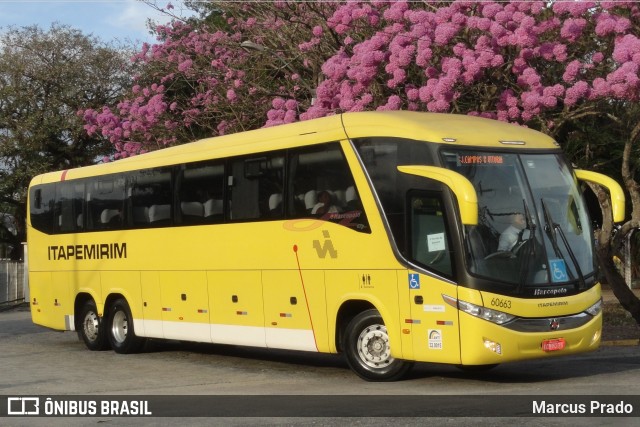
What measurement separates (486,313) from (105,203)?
954cm

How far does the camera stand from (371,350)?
14172 mm

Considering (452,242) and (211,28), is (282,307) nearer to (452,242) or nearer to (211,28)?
(452,242)

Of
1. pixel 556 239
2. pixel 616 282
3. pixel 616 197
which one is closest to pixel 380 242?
pixel 556 239

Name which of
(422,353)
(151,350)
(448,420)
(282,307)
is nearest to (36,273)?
(151,350)

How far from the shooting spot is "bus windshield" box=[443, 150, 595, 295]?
12922 millimetres

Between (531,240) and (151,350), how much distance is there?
31.0 feet

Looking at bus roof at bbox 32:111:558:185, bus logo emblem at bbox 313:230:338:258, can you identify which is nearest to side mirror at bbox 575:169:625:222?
bus roof at bbox 32:111:558:185

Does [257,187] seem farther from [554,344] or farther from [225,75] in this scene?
[225,75]

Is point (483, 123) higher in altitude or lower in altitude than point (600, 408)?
higher

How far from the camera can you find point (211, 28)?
94.8 ft

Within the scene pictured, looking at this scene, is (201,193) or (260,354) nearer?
(201,193)

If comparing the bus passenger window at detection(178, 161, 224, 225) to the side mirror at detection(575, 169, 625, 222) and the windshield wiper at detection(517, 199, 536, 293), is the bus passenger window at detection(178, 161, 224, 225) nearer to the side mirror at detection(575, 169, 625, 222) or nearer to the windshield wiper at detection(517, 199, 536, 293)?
the windshield wiper at detection(517, 199, 536, 293)

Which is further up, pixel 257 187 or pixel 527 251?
pixel 257 187

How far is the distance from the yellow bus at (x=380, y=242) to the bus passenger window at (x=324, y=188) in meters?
0.02
